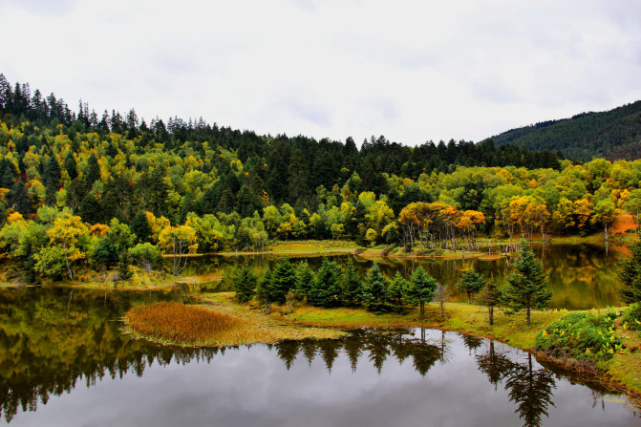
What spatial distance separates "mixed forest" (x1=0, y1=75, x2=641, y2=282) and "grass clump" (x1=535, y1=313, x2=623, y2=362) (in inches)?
2377

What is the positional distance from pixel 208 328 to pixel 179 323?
3.16 m

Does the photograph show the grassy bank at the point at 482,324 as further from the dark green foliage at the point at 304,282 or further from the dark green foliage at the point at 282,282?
the dark green foliage at the point at 282,282

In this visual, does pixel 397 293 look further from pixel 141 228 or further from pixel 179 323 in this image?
pixel 141 228

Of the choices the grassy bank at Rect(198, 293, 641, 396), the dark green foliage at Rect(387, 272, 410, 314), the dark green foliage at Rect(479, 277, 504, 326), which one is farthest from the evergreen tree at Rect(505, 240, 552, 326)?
the dark green foliage at Rect(387, 272, 410, 314)

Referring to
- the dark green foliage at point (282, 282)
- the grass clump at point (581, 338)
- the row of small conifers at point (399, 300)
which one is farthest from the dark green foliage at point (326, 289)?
the grass clump at point (581, 338)

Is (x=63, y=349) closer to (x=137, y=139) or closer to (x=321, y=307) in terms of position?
(x=321, y=307)

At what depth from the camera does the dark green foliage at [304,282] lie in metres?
41.1

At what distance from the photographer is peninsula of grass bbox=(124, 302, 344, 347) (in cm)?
3272

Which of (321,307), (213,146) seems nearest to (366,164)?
(213,146)

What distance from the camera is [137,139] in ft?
623

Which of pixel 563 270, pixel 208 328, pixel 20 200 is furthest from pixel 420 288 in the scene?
pixel 20 200

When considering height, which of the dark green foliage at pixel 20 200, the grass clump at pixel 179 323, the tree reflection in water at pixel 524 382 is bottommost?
the tree reflection in water at pixel 524 382

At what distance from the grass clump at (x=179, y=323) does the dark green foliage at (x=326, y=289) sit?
8504 mm

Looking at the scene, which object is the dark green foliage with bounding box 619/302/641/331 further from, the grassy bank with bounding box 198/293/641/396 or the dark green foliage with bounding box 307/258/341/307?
the dark green foliage with bounding box 307/258/341/307
